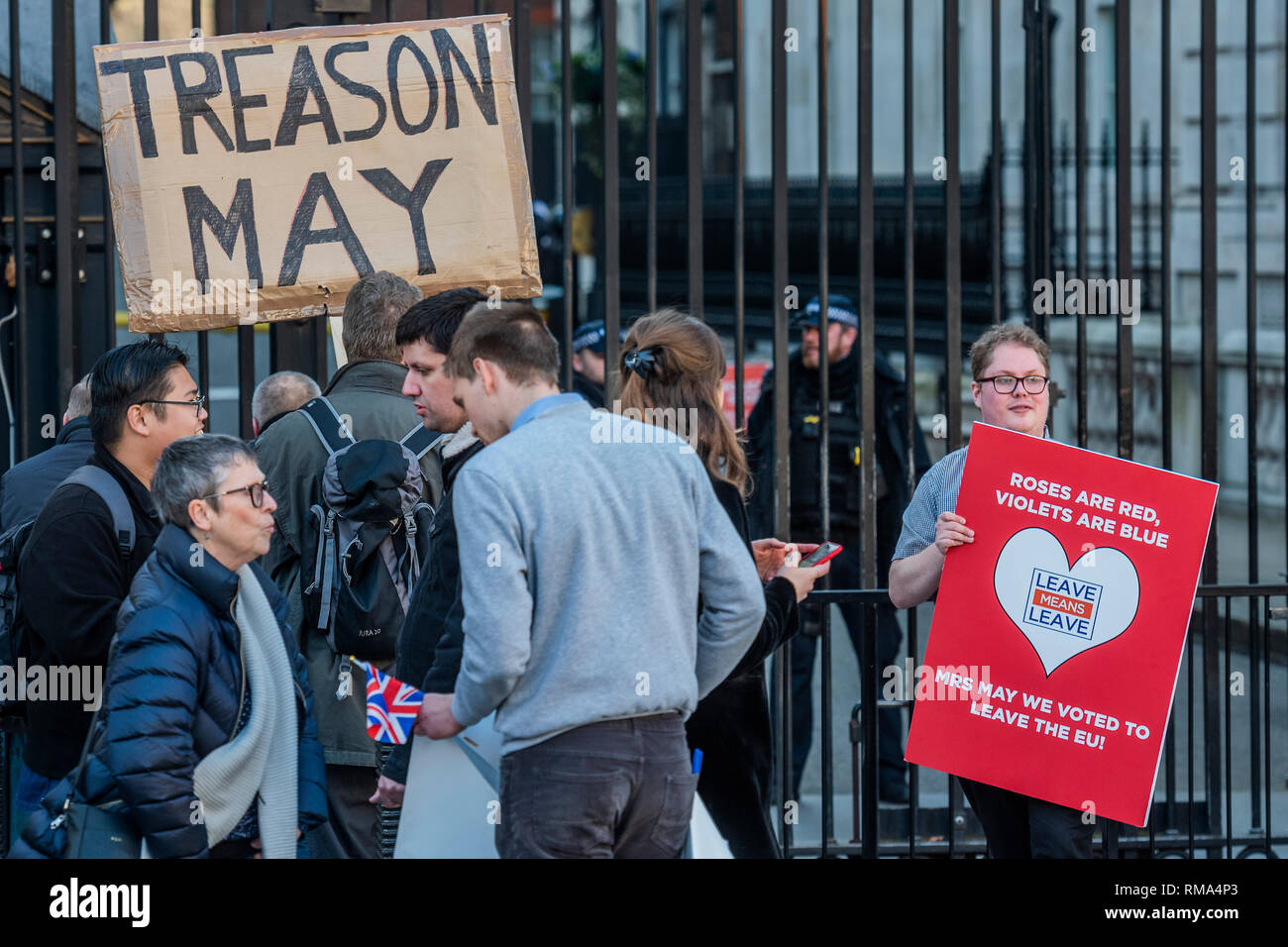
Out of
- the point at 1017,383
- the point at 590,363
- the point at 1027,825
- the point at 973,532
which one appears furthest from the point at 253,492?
the point at 590,363

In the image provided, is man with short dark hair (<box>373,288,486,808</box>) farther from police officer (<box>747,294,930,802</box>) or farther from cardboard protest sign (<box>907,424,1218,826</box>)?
police officer (<box>747,294,930,802</box>)

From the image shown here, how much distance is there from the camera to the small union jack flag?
371 centimetres

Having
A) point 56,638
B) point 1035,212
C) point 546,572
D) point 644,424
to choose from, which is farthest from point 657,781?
point 1035,212

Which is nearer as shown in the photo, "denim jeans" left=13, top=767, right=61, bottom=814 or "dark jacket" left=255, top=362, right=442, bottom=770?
"denim jeans" left=13, top=767, right=61, bottom=814

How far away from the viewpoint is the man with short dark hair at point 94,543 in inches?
156

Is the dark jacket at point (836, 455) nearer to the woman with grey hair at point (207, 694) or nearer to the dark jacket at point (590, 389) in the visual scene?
the dark jacket at point (590, 389)

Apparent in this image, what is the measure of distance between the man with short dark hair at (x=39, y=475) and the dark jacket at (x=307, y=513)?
1.86 ft

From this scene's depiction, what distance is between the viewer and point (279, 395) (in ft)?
16.9

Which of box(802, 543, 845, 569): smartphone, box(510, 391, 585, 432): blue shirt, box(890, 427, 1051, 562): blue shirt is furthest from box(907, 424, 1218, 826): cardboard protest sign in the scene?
box(510, 391, 585, 432): blue shirt

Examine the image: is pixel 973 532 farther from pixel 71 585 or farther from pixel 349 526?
pixel 71 585

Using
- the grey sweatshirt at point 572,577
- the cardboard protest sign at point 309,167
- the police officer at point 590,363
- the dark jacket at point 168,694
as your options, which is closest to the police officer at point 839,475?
the police officer at point 590,363

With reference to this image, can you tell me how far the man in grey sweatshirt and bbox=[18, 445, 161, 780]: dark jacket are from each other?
980mm

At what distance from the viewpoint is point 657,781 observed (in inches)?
137

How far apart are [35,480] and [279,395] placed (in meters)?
0.81
